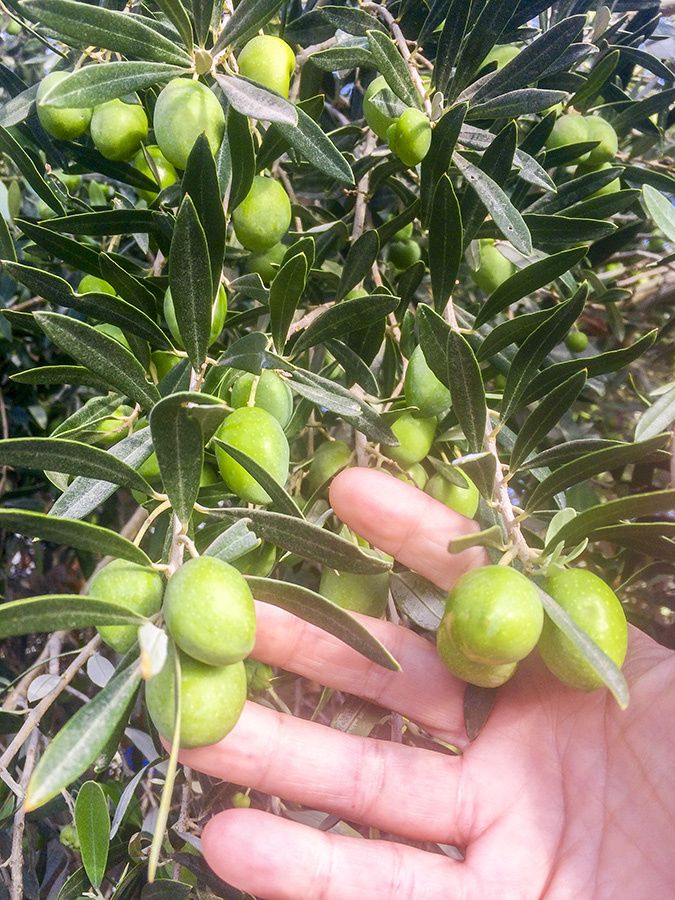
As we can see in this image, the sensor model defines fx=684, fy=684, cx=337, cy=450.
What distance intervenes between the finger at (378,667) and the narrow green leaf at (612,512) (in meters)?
0.41

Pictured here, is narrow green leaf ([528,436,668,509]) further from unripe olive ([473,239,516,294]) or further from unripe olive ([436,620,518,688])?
unripe olive ([473,239,516,294])

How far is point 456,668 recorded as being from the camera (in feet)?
3.16

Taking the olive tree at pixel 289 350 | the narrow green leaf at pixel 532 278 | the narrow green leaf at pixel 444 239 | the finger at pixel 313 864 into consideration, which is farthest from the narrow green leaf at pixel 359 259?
the finger at pixel 313 864

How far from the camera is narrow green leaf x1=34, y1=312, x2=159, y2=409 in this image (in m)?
0.83

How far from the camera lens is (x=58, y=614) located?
27.2 inches

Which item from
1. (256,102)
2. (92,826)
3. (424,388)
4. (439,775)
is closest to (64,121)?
(256,102)

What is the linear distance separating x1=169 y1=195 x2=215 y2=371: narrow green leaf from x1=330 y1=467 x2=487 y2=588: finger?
0.33 metres

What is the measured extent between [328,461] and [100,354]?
0.49m

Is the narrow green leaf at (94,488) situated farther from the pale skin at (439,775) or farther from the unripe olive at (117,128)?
the unripe olive at (117,128)

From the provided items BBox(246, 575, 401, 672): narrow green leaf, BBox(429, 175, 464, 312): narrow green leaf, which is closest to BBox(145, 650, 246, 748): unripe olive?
BBox(246, 575, 401, 672): narrow green leaf

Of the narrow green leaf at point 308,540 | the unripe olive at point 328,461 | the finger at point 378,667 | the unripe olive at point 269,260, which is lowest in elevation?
the finger at point 378,667

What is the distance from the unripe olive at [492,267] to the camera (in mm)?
1344

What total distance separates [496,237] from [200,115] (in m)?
0.61

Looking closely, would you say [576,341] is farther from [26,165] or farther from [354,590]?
[26,165]
